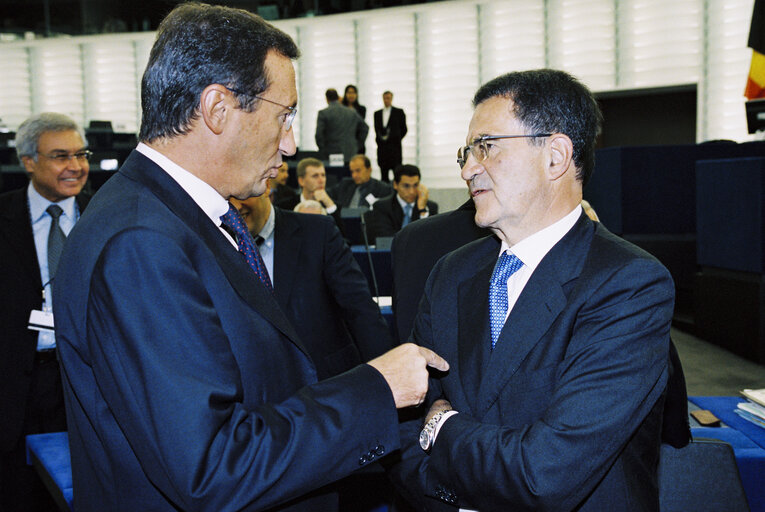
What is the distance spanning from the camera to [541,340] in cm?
141

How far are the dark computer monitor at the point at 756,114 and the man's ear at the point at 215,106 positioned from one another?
246 inches

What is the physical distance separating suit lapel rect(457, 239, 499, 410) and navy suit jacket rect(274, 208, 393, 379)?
1150mm

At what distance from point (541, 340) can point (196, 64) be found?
2.79 feet

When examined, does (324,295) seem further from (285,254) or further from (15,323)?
(15,323)

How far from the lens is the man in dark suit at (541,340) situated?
4.16ft

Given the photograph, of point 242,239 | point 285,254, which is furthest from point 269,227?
point 242,239

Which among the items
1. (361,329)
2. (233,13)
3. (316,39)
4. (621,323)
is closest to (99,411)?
(233,13)

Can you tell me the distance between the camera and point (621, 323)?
1.31 m

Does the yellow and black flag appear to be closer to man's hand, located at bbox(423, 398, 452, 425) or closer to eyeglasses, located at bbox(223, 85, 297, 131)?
man's hand, located at bbox(423, 398, 452, 425)

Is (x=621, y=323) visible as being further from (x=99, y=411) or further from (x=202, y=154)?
(x=99, y=411)

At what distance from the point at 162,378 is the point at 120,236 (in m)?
0.22

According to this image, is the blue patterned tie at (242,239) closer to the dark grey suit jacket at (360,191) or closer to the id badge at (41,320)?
the id badge at (41,320)

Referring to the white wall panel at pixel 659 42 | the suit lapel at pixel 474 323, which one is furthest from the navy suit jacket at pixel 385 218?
the white wall panel at pixel 659 42

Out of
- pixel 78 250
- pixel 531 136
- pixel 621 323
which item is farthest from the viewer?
pixel 531 136
